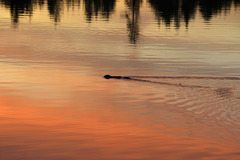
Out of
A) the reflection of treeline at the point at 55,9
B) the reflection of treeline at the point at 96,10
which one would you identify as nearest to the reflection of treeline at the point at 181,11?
the reflection of treeline at the point at 96,10

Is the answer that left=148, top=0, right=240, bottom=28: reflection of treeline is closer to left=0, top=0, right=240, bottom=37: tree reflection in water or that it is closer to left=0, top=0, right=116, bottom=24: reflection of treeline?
left=0, top=0, right=240, bottom=37: tree reflection in water

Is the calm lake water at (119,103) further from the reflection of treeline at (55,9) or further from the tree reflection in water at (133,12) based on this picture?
the reflection of treeline at (55,9)

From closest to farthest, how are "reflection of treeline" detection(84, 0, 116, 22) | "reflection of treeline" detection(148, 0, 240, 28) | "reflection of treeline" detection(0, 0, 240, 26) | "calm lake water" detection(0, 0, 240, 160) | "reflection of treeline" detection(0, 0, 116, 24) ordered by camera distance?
"calm lake water" detection(0, 0, 240, 160) < "reflection of treeline" detection(0, 0, 240, 26) < "reflection of treeline" detection(148, 0, 240, 28) < "reflection of treeline" detection(0, 0, 116, 24) < "reflection of treeline" detection(84, 0, 116, 22)

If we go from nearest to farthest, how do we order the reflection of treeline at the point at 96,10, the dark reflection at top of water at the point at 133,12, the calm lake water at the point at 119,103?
the calm lake water at the point at 119,103
the dark reflection at top of water at the point at 133,12
the reflection of treeline at the point at 96,10

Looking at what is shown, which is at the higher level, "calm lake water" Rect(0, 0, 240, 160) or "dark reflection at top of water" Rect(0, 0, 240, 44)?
"calm lake water" Rect(0, 0, 240, 160)

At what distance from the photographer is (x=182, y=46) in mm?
37094

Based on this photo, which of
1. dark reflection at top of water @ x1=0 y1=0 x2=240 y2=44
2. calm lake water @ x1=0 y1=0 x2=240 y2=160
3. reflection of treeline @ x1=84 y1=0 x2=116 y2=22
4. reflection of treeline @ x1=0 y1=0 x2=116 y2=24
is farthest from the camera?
reflection of treeline @ x1=84 y1=0 x2=116 y2=22

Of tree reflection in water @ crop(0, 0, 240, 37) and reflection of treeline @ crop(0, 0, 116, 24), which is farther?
reflection of treeline @ crop(0, 0, 116, 24)

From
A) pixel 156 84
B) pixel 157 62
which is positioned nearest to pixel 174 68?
pixel 157 62

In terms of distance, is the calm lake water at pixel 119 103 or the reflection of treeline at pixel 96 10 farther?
the reflection of treeline at pixel 96 10

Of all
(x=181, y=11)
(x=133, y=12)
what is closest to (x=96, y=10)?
(x=133, y=12)

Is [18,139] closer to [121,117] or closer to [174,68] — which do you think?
[121,117]

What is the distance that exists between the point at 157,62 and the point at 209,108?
38.2 feet

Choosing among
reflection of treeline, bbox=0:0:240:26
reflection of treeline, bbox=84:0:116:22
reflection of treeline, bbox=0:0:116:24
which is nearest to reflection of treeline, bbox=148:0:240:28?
reflection of treeline, bbox=0:0:240:26
